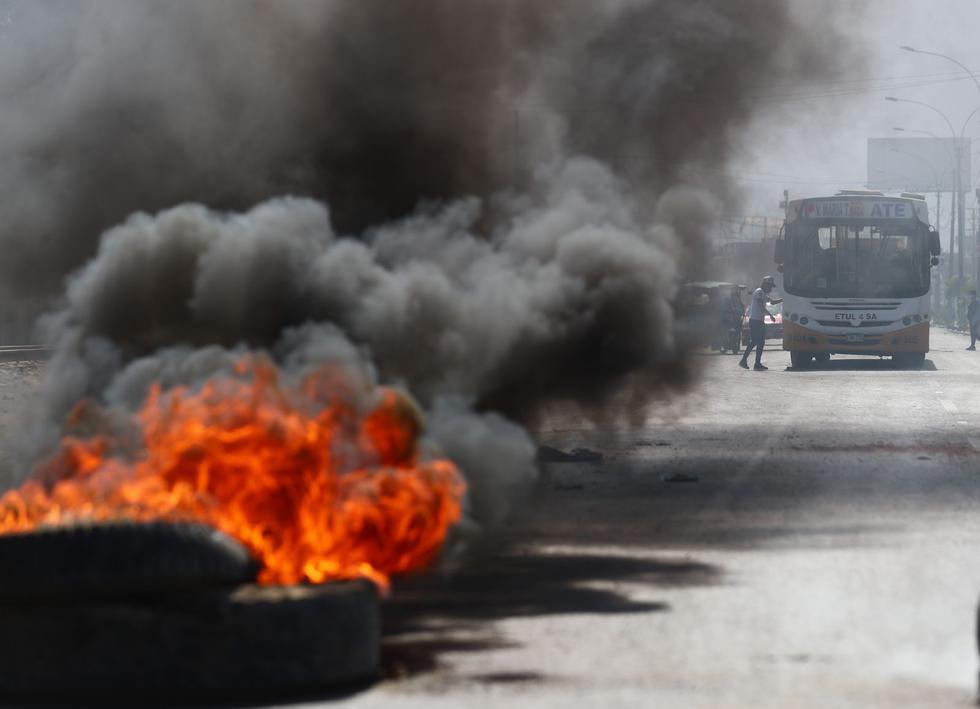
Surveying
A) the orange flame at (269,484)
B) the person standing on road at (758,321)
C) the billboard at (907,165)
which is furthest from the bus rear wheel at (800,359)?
the billboard at (907,165)

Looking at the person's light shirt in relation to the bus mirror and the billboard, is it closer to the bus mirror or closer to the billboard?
the bus mirror

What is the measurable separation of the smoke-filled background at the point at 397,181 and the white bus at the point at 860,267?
20688mm

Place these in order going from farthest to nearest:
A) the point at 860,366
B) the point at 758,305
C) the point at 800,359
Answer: the point at 800,359 < the point at 860,366 < the point at 758,305

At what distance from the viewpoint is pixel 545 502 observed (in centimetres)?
1271

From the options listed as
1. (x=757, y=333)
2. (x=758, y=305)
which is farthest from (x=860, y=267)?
(x=757, y=333)

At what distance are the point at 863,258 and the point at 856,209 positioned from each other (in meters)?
1.02

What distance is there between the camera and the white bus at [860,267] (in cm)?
3491

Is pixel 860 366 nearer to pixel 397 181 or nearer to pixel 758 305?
pixel 758 305

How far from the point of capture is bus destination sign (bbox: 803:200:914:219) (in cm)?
3478

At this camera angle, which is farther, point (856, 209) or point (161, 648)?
point (856, 209)

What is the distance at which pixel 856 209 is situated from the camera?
34.8m

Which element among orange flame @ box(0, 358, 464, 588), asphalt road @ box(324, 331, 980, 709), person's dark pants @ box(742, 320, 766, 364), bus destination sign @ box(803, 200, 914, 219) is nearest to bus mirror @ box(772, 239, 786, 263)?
bus destination sign @ box(803, 200, 914, 219)

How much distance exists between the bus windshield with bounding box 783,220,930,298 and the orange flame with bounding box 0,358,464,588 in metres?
27.7

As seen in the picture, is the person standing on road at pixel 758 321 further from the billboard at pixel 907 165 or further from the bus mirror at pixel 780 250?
the billboard at pixel 907 165
